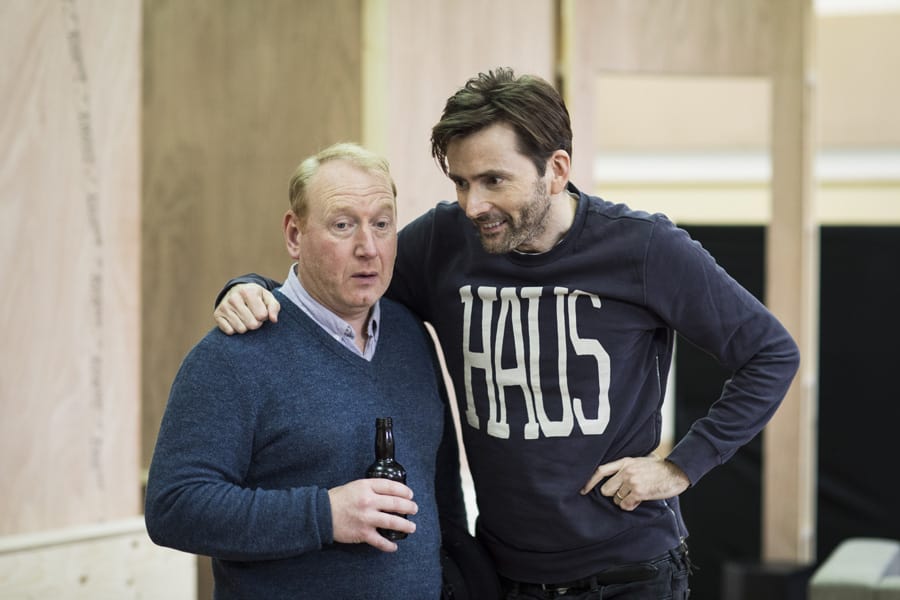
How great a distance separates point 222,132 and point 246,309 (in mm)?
2237

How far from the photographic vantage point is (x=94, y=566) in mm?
2889

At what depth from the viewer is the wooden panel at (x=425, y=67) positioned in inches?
150

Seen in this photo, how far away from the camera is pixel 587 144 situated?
4438 millimetres

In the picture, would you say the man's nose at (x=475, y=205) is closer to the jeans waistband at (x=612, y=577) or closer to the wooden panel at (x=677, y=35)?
the jeans waistband at (x=612, y=577)

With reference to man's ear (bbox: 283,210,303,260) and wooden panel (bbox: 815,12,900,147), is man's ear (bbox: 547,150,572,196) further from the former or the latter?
wooden panel (bbox: 815,12,900,147)

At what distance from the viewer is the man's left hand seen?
215 centimetres

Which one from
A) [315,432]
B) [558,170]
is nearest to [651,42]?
[558,170]

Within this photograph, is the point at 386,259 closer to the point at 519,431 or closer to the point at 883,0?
the point at 519,431

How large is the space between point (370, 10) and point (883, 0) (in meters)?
3.62

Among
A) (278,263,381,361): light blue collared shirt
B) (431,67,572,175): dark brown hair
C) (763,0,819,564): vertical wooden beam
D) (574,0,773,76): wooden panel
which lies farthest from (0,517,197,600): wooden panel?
(763,0,819,564): vertical wooden beam

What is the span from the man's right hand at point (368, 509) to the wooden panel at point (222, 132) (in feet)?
6.86

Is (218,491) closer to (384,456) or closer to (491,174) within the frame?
(384,456)

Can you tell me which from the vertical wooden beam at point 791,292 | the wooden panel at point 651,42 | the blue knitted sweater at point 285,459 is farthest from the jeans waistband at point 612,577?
the vertical wooden beam at point 791,292

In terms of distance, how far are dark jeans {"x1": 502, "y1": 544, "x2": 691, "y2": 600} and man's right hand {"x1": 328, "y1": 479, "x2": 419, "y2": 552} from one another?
1.26 ft
